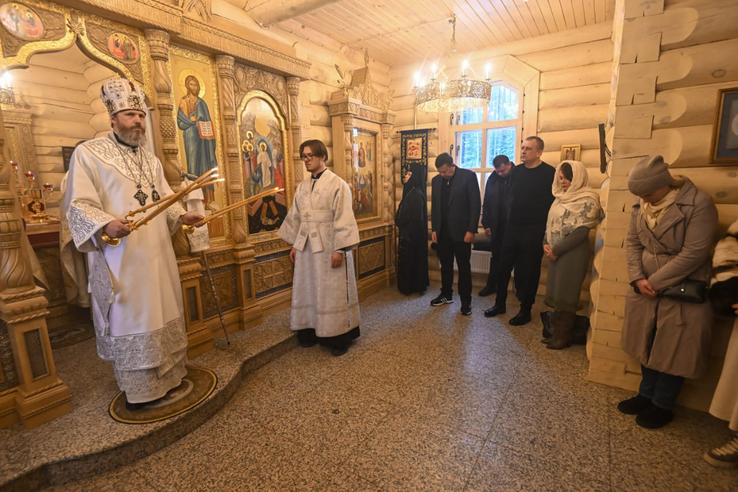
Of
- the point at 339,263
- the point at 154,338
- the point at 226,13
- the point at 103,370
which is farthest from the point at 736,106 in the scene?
the point at 103,370

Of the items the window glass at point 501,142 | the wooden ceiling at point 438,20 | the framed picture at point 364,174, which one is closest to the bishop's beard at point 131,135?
the wooden ceiling at point 438,20

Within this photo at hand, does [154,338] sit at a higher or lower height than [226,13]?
lower

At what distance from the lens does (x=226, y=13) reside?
3.25 metres

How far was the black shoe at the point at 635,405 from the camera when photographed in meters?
→ 2.36

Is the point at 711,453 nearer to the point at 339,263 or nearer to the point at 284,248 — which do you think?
the point at 339,263

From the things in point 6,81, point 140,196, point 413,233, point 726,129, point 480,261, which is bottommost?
point 480,261

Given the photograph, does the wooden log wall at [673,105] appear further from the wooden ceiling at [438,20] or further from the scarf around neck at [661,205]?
the wooden ceiling at [438,20]

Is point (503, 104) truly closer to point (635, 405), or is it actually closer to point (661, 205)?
point (661, 205)

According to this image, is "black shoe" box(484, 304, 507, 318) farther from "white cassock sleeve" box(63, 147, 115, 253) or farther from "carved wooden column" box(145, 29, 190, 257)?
"white cassock sleeve" box(63, 147, 115, 253)

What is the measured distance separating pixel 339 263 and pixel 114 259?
1.57 metres

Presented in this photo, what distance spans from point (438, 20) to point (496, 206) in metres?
2.18

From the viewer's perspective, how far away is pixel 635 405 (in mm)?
2365

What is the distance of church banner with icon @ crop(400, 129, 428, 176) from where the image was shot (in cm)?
518

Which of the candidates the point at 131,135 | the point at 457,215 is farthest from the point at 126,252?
the point at 457,215
